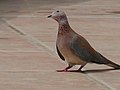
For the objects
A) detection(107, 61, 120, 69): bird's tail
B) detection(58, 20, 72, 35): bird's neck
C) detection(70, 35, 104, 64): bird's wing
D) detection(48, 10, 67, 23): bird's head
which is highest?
detection(48, 10, 67, 23): bird's head

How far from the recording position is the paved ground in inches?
294

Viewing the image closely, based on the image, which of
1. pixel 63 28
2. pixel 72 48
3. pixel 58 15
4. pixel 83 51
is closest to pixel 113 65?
pixel 83 51

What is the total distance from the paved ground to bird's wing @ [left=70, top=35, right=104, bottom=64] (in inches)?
7.9

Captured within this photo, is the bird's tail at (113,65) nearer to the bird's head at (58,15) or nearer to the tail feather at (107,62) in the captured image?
the tail feather at (107,62)

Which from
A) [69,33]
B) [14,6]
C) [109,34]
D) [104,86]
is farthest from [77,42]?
[14,6]

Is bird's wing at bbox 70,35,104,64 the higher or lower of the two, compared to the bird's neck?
lower

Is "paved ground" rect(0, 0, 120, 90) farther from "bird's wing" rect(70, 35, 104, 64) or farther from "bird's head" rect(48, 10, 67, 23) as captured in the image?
"bird's head" rect(48, 10, 67, 23)

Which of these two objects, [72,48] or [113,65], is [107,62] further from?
[72,48]

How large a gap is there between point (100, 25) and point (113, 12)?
2.50 meters

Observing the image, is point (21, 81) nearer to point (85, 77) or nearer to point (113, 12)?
point (85, 77)

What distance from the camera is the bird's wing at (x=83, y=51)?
25.4 feet

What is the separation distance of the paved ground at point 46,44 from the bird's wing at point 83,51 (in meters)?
0.20

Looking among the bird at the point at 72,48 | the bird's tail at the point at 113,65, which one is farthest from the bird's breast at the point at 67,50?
the bird's tail at the point at 113,65

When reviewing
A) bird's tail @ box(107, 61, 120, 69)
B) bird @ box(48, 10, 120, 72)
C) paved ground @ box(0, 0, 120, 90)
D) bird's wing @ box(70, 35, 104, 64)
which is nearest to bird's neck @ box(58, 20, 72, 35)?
bird @ box(48, 10, 120, 72)
